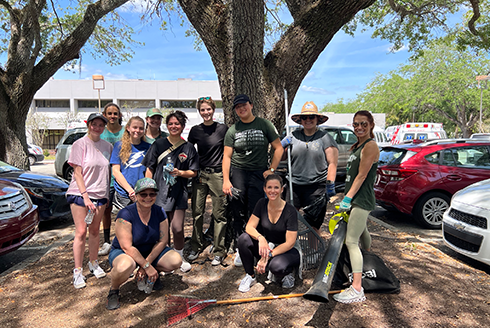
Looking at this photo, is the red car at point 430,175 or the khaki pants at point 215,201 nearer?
the khaki pants at point 215,201

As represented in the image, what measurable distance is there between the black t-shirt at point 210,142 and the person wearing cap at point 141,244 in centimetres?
96

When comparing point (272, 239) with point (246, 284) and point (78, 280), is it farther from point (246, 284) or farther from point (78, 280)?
point (78, 280)

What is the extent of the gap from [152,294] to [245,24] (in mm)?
3591

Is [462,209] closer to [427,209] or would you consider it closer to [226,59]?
[427,209]

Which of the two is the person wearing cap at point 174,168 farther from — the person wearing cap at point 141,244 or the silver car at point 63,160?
the silver car at point 63,160

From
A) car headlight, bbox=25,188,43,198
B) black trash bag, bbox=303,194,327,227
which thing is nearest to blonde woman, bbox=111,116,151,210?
black trash bag, bbox=303,194,327,227

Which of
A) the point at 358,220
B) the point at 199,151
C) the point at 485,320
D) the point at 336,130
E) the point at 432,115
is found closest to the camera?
the point at 485,320

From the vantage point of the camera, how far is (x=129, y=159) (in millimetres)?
3732

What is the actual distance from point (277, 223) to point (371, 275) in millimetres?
1115

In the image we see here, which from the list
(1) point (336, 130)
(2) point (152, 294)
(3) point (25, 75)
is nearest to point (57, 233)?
(2) point (152, 294)

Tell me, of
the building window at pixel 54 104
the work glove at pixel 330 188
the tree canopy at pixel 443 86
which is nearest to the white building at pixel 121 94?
the building window at pixel 54 104

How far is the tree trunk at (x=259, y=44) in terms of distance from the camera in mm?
4176

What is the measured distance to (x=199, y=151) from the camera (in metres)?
3.92

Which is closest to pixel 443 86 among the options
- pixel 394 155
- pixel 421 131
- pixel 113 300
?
pixel 421 131
